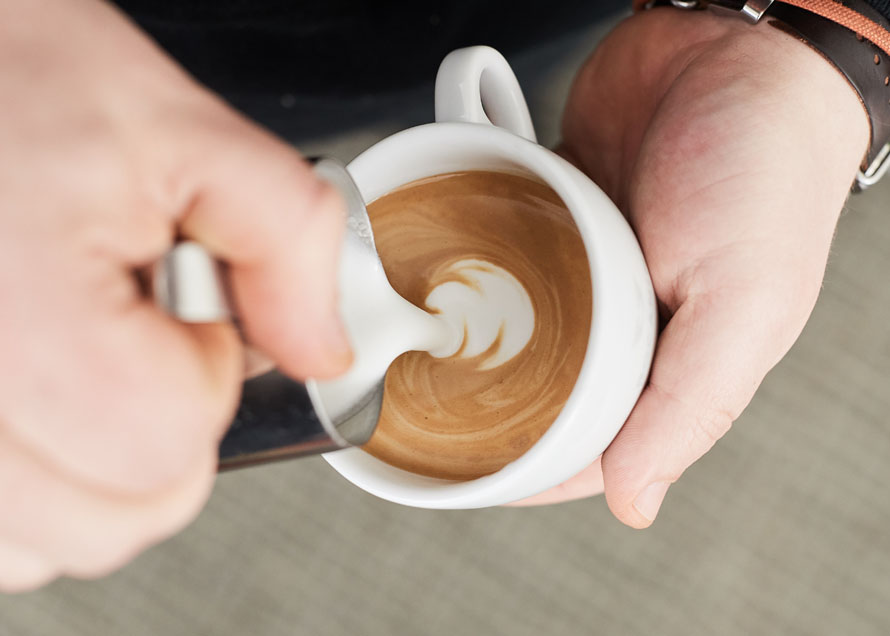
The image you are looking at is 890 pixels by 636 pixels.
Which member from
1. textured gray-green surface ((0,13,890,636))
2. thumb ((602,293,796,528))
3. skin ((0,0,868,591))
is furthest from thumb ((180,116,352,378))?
textured gray-green surface ((0,13,890,636))

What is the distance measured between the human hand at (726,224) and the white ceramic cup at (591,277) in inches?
2.0

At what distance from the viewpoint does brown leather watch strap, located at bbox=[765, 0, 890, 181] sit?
23.7 inches

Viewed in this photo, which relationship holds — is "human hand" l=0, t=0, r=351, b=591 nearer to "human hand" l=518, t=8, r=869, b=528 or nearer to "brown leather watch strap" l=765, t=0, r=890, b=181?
"human hand" l=518, t=8, r=869, b=528

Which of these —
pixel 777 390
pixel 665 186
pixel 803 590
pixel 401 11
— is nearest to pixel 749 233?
pixel 665 186

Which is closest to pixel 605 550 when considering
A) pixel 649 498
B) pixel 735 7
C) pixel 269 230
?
pixel 649 498

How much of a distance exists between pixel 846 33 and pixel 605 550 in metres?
0.66

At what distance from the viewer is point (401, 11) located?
28.1 inches

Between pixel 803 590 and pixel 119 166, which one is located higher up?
pixel 119 166

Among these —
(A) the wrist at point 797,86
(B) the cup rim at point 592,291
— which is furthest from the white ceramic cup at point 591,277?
(A) the wrist at point 797,86

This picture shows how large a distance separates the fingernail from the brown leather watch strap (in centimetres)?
34

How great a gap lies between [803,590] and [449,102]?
80 cm

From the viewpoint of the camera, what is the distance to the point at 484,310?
0.58 metres

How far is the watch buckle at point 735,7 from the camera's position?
621 mm

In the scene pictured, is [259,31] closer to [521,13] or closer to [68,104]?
[521,13]
